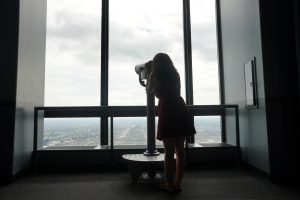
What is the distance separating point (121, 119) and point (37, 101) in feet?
3.84

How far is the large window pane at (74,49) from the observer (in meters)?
3.61

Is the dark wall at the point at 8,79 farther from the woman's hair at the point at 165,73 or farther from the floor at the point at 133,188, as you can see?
the woman's hair at the point at 165,73

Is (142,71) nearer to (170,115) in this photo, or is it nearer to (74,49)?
(170,115)

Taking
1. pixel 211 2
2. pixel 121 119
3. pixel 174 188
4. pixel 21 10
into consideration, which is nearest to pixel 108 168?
pixel 121 119

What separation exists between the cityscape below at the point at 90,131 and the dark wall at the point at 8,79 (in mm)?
839

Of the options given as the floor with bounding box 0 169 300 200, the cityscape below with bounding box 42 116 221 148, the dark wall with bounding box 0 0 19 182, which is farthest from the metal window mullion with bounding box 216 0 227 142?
the dark wall with bounding box 0 0 19 182

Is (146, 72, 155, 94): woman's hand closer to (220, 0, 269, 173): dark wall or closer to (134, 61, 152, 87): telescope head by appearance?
(134, 61, 152, 87): telescope head

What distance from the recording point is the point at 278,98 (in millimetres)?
2578

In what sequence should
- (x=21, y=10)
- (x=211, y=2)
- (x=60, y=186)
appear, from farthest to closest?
(x=211, y=2) → (x=21, y=10) → (x=60, y=186)

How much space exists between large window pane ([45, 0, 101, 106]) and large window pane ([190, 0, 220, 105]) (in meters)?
1.50

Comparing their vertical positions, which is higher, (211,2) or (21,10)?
(211,2)

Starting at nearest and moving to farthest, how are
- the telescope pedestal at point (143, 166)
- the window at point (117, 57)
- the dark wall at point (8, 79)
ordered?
the telescope pedestal at point (143, 166) < the dark wall at point (8, 79) < the window at point (117, 57)

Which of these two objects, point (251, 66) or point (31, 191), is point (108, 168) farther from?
point (251, 66)

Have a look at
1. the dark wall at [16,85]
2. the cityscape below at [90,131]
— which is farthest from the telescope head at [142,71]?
the dark wall at [16,85]
